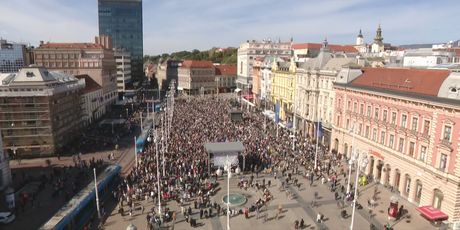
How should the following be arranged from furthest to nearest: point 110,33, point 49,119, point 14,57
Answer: point 110,33, point 14,57, point 49,119

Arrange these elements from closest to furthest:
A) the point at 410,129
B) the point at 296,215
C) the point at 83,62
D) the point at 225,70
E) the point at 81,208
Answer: the point at 81,208
the point at 296,215
the point at 410,129
the point at 83,62
the point at 225,70

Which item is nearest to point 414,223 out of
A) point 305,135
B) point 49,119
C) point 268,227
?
point 268,227

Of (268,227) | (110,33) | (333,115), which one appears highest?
(110,33)

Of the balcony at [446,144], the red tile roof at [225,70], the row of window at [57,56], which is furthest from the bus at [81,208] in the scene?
the red tile roof at [225,70]

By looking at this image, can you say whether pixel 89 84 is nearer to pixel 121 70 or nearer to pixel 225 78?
pixel 121 70

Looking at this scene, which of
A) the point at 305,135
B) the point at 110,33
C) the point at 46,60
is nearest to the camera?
the point at 305,135

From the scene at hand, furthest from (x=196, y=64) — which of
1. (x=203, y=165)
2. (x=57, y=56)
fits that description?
(x=203, y=165)

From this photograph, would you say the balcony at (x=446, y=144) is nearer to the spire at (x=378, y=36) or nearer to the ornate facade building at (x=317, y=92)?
the ornate facade building at (x=317, y=92)

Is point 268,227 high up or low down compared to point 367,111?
down

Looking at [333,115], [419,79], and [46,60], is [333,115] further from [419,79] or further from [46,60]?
[46,60]
